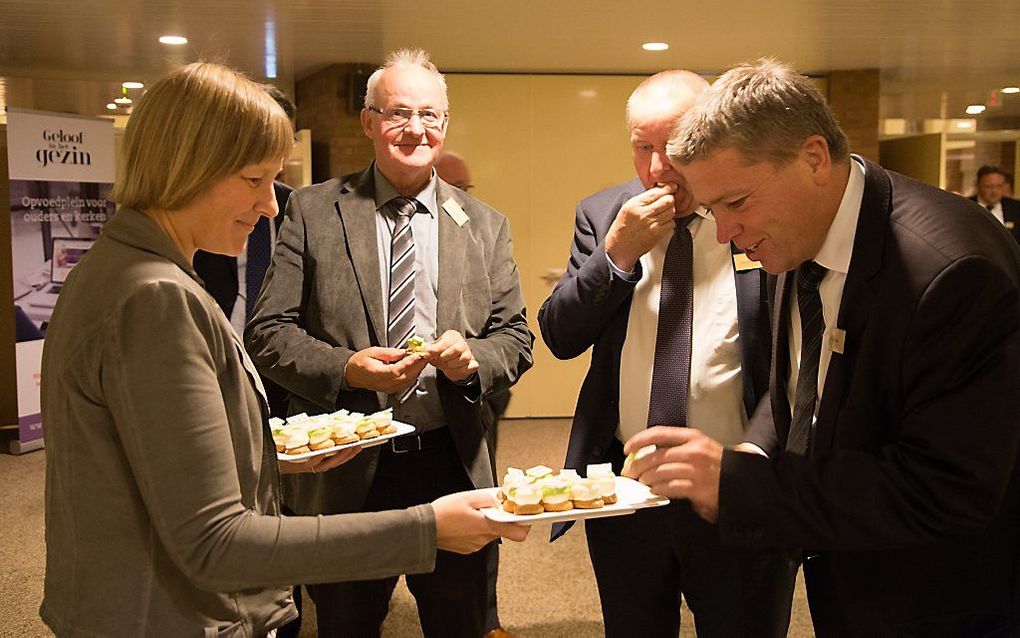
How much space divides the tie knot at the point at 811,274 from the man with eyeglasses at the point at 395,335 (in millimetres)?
964

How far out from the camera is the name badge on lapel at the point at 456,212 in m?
2.66

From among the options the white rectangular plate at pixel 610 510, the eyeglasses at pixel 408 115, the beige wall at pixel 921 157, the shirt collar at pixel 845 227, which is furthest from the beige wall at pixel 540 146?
the shirt collar at pixel 845 227

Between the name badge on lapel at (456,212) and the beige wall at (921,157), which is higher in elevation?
the beige wall at (921,157)

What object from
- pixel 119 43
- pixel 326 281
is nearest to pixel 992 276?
pixel 326 281

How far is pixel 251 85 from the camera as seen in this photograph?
1.44 meters

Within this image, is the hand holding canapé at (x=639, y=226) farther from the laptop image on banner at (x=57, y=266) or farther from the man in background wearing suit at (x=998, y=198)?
the man in background wearing suit at (x=998, y=198)

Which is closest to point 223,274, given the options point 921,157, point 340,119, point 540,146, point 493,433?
point 493,433

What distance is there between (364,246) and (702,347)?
93 cm

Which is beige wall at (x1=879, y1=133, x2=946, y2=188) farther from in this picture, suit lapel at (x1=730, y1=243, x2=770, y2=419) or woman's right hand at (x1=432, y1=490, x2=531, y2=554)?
woman's right hand at (x1=432, y1=490, x2=531, y2=554)

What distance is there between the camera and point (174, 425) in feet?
4.13

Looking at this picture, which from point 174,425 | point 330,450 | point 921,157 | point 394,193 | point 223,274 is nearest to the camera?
point 174,425

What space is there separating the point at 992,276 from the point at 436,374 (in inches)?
58.2

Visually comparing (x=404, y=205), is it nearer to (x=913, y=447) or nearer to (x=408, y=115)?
(x=408, y=115)

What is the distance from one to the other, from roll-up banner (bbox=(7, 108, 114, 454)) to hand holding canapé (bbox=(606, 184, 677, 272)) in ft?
19.4
